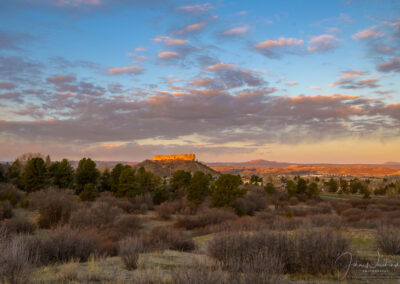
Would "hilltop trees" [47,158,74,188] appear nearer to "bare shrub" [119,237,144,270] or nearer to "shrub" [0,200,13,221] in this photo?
"shrub" [0,200,13,221]

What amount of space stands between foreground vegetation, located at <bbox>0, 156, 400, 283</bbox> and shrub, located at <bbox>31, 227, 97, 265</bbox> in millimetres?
30

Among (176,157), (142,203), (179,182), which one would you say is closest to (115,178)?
(179,182)

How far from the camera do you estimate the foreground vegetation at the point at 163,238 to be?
6219 millimetres

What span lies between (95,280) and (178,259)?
4.05 meters

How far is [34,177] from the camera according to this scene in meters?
38.7

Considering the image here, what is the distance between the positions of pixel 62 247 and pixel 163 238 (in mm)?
6175

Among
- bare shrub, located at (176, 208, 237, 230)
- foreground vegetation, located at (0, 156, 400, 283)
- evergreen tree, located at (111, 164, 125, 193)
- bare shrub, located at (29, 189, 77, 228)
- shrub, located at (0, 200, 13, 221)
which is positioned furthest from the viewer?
evergreen tree, located at (111, 164, 125, 193)

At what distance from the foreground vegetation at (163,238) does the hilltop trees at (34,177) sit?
0.37 ft

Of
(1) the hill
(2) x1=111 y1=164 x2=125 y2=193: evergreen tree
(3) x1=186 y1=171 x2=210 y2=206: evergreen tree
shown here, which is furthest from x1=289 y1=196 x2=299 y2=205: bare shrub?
(1) the hill

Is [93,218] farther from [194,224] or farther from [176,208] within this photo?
[176,208]

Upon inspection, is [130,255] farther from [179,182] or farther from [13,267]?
[179,182]

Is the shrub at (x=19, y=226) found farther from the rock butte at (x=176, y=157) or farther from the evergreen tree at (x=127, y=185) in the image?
the rock butte at (x=176, y=157)

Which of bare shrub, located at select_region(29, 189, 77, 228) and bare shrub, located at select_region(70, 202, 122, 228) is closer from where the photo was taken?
bare shrub, located at select_region(70, 202, 122, 228)

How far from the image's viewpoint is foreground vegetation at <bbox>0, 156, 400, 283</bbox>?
6.22 meters
